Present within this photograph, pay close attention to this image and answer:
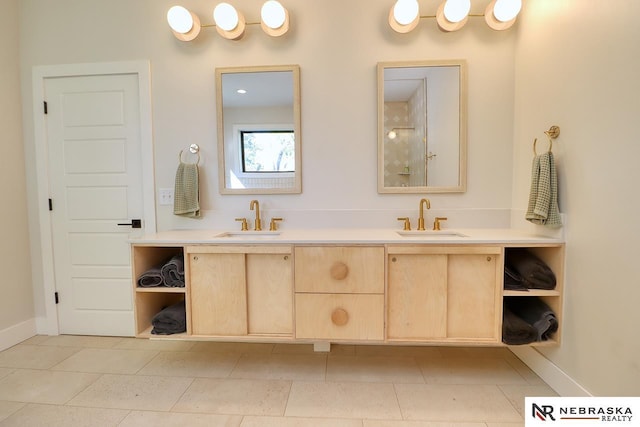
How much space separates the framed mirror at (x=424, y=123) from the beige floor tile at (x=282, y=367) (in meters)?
1.19

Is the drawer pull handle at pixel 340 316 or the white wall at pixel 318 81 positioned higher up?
the white wall at pixel 318 81

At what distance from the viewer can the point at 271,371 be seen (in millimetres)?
1713

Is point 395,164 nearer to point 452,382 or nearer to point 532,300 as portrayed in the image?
point 532,300

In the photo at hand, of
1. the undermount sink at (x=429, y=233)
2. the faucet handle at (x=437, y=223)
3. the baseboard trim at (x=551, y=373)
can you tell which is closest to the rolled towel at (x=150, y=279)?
the undermount sink at (x=429, y=233)

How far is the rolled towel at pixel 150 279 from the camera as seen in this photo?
1.59m

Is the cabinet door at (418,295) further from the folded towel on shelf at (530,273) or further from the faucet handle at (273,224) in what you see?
the faucet handle at (273,224)

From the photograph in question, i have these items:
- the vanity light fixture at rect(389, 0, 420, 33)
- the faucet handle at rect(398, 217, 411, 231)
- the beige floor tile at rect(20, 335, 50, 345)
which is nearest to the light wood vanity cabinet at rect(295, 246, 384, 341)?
the faucet handle at rect(398, 217, 411, 231)

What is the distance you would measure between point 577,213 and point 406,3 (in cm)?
149

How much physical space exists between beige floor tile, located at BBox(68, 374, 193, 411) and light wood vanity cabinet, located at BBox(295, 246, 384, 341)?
76 centimetres

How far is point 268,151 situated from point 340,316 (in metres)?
1.16

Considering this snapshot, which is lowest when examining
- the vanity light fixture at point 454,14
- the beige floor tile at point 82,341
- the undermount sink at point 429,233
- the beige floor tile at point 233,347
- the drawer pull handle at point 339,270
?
the beige floor tile at point 233,347

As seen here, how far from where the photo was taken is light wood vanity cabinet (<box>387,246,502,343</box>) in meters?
1.46

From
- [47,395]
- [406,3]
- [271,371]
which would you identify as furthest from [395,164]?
[47,395]

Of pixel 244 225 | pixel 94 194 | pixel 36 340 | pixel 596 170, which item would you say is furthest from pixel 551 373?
pixel 36 340
